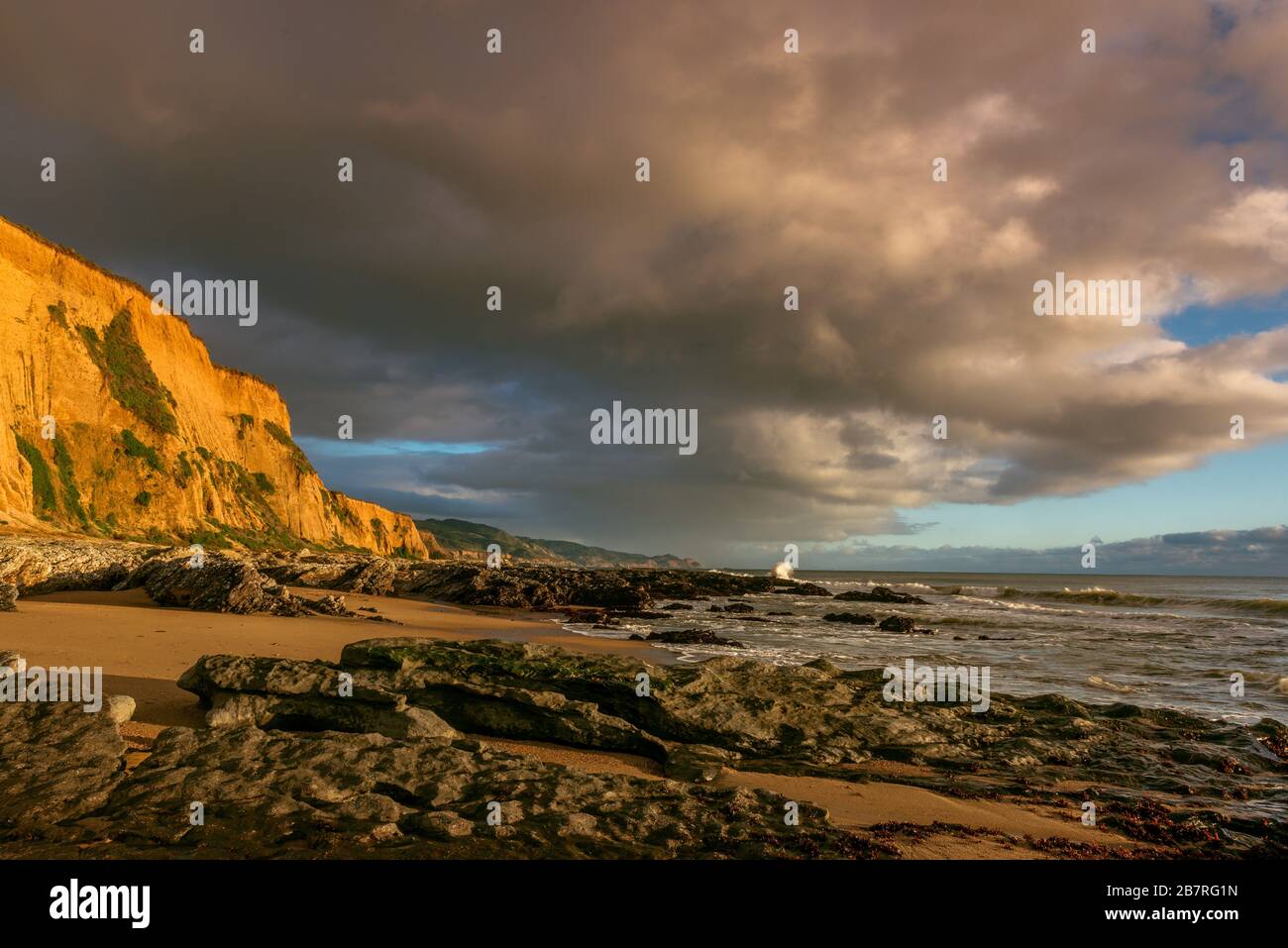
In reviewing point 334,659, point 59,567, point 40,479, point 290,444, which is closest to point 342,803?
point 334,659

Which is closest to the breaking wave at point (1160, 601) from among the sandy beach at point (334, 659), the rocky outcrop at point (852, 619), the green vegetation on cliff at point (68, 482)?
the rocky outcrop at point (852, 619)

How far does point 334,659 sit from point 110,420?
55.9 meters

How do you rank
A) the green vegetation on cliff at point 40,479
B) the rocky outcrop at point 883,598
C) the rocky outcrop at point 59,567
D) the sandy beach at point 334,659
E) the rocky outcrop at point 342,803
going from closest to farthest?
the rocky outcrop at point 342,803 → the sandy beach at point 334,659 → the rocky outcrop at point 59,567 → the green vegetation on cliff at point 40,479 → the rocky outcrop at point 883,598

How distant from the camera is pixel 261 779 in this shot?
18.4ft

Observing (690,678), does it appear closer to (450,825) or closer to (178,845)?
(450,825)

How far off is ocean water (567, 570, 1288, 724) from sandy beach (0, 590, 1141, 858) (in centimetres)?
672

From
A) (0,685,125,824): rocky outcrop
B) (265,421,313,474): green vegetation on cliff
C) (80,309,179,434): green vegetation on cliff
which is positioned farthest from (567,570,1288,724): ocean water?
(265,421,313,474): green vegetation on cliff

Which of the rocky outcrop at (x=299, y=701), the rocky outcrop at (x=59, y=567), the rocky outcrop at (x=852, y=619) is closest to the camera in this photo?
the rocky outcrop at (x=299, y=701)

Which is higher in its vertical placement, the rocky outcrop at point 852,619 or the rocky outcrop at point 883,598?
the rocky outcrop at point 852,619

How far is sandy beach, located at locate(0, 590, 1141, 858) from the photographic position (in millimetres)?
6305

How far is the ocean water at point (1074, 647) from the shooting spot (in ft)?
47.6

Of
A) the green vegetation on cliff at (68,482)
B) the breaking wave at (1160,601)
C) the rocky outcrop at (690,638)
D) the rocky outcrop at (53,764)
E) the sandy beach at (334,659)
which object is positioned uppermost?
the green vegetation on cliff at (68,482)

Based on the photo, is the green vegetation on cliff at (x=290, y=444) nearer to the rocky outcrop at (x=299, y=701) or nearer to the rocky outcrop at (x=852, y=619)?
the rocky outcrop at (x=852, y=619)

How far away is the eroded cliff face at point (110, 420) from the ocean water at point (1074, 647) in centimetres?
3887
